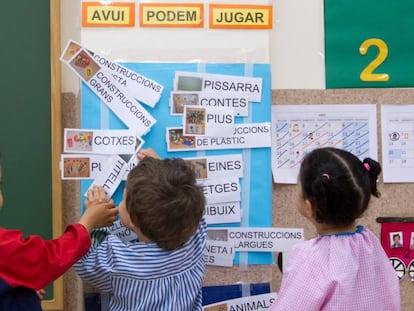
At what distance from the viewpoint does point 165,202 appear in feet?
3.63

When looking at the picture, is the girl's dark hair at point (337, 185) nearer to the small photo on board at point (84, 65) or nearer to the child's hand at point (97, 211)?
the child's hand at point (97, 211)

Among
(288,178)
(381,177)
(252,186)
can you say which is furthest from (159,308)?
(381,177)

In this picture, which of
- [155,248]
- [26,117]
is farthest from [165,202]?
[26,117]

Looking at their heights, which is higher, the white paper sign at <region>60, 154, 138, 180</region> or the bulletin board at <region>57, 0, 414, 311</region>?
the bulletin board at <region>57, 0, 414, 311</region>

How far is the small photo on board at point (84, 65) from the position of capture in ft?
4.48

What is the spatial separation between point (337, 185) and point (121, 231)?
0.58 m

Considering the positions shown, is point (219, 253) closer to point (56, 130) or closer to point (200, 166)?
point (200, 166)

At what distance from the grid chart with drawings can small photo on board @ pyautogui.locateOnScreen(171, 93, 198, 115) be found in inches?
10.1

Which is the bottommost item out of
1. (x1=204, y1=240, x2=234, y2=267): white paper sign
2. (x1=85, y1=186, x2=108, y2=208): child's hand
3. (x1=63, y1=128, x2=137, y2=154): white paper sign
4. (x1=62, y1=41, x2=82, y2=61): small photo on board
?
(x1=204, y1=240, x2=234, y2=267): white paper sign

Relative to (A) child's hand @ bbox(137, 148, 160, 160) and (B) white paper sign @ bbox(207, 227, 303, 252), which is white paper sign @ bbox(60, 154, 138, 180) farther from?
(B) white paper sign @ bbox(207, 227, 303, 252)

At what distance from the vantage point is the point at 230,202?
4.70 ft

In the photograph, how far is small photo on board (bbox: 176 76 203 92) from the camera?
142 cm

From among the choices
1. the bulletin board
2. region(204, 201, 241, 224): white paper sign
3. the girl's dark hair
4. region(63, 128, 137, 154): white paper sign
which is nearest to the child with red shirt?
region(63, 128, 137, 154): white paper sign

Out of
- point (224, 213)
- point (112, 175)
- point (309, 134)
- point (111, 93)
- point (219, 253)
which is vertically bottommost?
point (219, 253)
